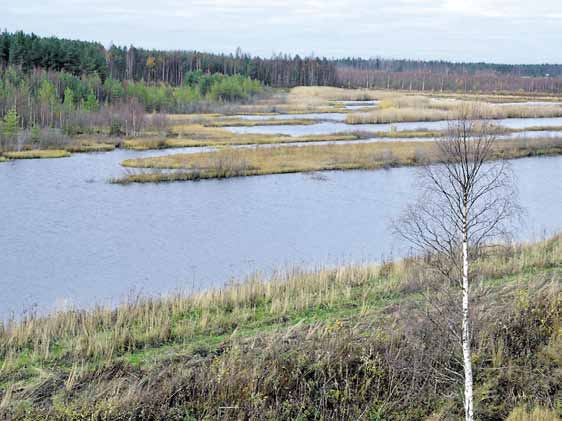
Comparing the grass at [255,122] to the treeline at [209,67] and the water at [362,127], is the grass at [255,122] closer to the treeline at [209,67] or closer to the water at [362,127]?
the water at [362,127]

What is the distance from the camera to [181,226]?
2219cm

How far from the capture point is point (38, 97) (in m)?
49.9

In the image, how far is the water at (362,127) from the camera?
Answer: 5100cm

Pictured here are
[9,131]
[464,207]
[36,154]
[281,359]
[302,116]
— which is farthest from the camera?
[302,116]

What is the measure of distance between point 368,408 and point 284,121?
170 ft

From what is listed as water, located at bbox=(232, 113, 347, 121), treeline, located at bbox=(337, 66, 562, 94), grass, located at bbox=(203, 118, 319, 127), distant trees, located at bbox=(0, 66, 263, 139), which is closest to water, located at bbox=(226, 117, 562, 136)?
grass, located at bbox=(203, 118, 319, 127)

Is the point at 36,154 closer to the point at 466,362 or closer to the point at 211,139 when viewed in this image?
the point at 211,139

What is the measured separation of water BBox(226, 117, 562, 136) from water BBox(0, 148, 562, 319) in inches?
708

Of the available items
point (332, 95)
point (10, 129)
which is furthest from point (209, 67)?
point (10, 129)

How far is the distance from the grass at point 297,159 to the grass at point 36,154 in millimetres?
5347

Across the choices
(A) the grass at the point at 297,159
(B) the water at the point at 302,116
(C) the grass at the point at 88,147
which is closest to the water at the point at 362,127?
(B) the water at the point at 302,116

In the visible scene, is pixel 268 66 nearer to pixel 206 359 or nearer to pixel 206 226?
pixel 206 226

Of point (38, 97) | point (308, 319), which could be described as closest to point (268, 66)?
point (38, 97)

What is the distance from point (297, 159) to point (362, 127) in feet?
63.3
